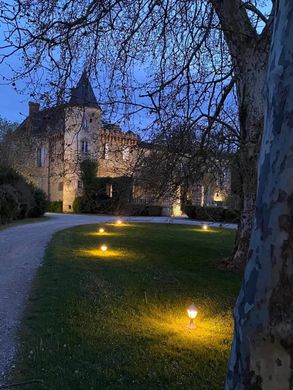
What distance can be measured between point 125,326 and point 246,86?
6.25 m

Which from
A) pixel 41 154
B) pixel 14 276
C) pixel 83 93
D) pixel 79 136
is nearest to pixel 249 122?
pixel 79 136

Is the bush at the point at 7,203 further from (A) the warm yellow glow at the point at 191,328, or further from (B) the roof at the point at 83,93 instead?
(A) the warm yellow glow at the point at 191,328

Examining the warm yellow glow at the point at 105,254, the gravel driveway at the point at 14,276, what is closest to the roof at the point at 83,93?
the gravel driveway at the point at 14,276

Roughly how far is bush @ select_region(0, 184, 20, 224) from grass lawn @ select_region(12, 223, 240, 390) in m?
12.2

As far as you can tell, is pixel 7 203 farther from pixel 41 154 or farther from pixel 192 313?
pixel 192 313

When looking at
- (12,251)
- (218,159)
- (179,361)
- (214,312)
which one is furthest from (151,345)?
(12,251)

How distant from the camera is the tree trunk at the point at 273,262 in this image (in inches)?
68.6

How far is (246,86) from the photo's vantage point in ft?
31.8

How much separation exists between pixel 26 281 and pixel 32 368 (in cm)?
431

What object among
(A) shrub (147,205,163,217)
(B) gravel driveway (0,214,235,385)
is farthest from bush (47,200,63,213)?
(B) gravel driveway (0,214,235,385)

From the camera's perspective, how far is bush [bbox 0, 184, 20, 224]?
2247 cm

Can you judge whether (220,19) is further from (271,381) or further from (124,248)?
(124,248)

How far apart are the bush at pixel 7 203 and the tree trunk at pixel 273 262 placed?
21821mm

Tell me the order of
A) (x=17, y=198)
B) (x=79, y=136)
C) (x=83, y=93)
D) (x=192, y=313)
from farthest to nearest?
(x=17, y=198) → (x=79, y=136) → (x=83, y=93) → (x=192, y=313)
